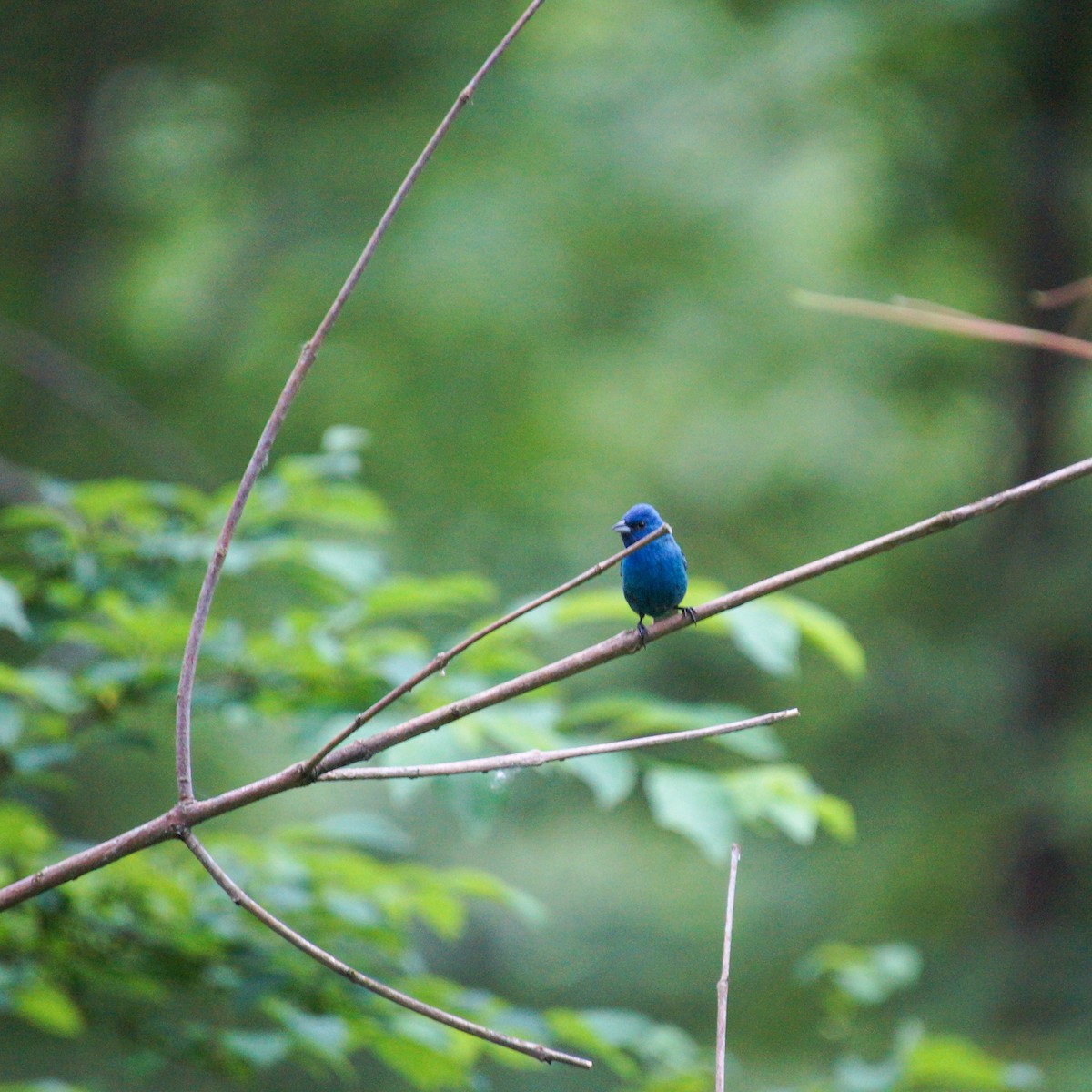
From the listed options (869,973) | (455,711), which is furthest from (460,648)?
(869,973)

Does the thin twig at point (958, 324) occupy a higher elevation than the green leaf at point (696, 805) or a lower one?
higher

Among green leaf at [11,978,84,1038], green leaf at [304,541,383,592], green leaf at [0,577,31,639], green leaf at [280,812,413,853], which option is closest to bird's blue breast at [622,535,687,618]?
green leaf at [304,541,383,592]

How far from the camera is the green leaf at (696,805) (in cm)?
281

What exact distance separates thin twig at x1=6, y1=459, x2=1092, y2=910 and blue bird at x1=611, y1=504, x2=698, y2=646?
142 centimetres

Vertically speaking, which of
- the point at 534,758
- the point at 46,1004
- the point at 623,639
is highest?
the point at 46,1004

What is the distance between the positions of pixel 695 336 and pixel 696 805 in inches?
214

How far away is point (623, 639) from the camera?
1.49 meters

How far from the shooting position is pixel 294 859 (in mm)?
3203

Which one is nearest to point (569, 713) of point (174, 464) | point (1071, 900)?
point (174, 464)

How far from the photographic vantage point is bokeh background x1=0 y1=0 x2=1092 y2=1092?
276 inches

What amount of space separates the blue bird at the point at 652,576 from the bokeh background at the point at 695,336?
13.3ft

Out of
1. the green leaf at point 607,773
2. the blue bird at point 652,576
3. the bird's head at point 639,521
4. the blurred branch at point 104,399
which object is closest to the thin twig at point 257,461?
the green leaf at point 607,773

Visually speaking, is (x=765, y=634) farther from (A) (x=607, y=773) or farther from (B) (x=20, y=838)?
(B) (x=20, y=838)

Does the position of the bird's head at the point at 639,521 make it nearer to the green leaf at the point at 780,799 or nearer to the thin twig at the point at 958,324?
the green leaf at the point at 780,799
